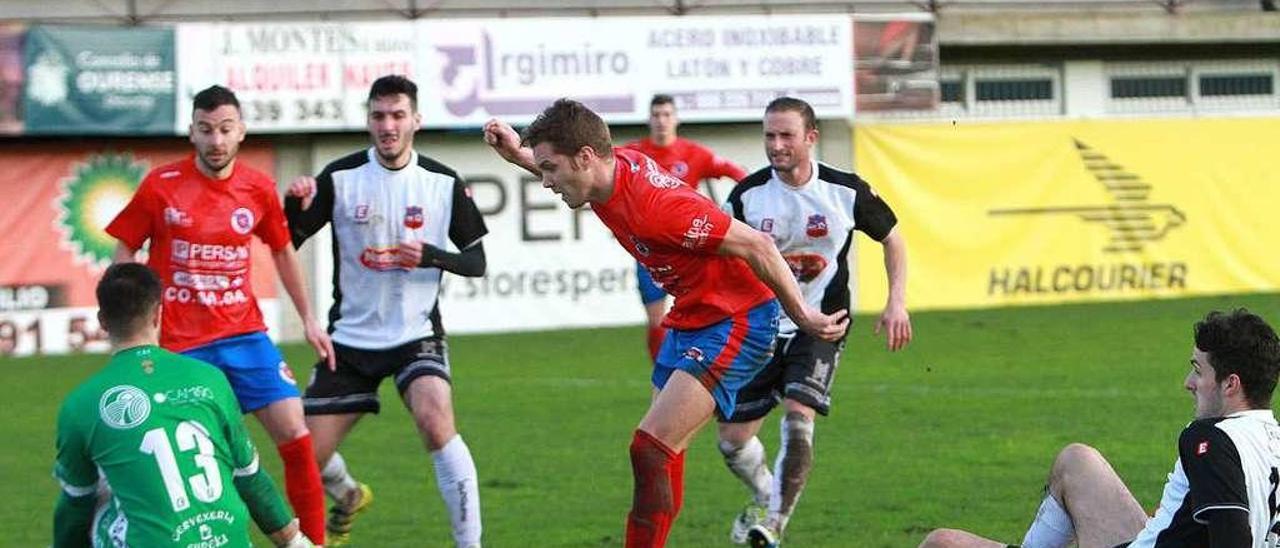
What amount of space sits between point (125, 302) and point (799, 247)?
4.45 meters

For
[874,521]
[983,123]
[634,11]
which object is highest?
[634,11]

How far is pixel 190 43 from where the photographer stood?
23188mm

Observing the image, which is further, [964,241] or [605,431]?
[964,241]

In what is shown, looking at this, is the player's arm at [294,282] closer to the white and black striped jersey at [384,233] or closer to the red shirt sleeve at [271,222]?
the red shirt sleeve at [271,222]

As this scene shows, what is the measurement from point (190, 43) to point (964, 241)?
991 cm

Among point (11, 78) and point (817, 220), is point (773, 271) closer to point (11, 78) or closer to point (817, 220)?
point (817, 220)

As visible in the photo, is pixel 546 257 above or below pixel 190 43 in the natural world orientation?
below

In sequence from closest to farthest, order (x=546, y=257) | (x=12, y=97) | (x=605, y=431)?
1. (x=605, y=431)
2. (x=12, y=97)
3. (x=546, y=257)

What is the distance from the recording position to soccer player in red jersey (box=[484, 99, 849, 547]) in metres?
7.39

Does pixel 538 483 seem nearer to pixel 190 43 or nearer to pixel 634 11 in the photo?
pixel 190 43

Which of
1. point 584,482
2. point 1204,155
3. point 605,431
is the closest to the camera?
point 584,482

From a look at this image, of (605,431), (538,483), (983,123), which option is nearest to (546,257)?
(983,123)

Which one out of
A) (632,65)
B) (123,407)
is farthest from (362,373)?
(632,65)

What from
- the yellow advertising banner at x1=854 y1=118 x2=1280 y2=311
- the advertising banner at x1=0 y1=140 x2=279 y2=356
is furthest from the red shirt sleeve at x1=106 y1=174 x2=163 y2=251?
the yellow advertising banner at x1=854 y1=118 x2=1280 y2=311
